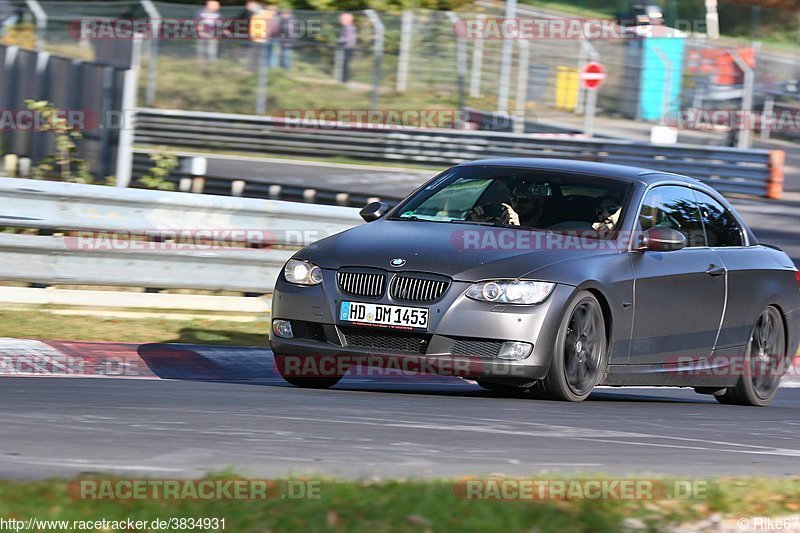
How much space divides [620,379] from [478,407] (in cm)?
132

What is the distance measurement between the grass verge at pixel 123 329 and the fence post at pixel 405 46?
16921 mm

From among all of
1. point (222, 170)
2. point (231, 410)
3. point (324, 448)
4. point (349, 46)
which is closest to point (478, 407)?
point (231, 410)

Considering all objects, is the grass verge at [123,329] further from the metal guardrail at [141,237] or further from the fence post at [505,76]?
the fence post at [505,76]

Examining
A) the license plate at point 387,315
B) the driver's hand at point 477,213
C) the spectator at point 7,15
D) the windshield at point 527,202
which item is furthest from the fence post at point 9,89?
the license plate at point 387,315

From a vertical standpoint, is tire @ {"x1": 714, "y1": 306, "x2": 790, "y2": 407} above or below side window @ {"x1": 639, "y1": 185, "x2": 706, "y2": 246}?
below

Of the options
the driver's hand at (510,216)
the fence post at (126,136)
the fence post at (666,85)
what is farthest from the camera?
the fence post at (666,85)

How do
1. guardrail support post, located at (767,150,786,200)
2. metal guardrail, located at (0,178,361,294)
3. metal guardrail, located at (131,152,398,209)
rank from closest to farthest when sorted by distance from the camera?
metal guardrail, located at (0,178,361,294) < metal guardrail, located at (131,152,398,209) < guardrail support post, located at (767,150,786,200)

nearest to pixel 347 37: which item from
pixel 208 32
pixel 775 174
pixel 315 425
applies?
pixel 208 32

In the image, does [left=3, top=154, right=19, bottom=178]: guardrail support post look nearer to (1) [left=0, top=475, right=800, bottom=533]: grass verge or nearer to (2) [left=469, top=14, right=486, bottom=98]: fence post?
(2) [left=469, top=14, right=486, bottom=98]: fence post

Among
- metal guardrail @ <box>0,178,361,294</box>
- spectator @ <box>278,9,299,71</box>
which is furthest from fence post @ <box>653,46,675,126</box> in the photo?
metal guardrail @ <box>0,178,361,294</box>

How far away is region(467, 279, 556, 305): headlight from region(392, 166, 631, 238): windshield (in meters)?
0.84

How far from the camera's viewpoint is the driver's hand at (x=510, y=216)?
8.49 meters

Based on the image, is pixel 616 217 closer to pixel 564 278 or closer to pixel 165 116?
pixel 564 278

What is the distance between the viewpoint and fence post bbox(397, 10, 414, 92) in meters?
27.3
